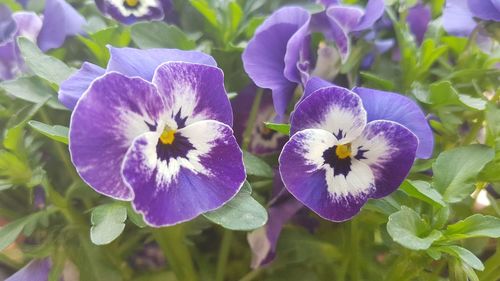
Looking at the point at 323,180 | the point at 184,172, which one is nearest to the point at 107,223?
the point at 184,172

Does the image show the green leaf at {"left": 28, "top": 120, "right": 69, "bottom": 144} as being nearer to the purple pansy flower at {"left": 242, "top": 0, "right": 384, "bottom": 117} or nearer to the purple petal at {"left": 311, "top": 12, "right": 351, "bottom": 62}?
the purple pansy flower at {"left": 242, "top": 0, "right": 384, "bottom": 117}

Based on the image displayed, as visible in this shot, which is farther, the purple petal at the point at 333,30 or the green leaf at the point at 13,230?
the purple petal at the point at 333,30

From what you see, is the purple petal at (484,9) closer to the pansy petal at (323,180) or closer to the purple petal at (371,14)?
the purple petal at (371,14)

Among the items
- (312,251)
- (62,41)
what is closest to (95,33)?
(62,41)

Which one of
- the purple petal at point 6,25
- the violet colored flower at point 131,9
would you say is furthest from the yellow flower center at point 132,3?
the purple petal at point 6,25

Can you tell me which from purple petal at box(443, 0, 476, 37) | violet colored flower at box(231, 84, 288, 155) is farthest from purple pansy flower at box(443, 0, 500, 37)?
violet colored flower at box(231, 84, 288, 155)

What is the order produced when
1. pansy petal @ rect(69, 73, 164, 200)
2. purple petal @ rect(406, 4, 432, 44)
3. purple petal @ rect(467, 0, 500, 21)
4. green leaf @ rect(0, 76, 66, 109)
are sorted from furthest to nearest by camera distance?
purple petal @ rect(406, 4, 432, 44)
purple petal @ rect(467, 0, 500, 21)
green leaf @ rect(0, 76, 66, 109)
pansy petal @ rect(69, 73, 164, 200)

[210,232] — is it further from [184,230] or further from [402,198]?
[402,198]
